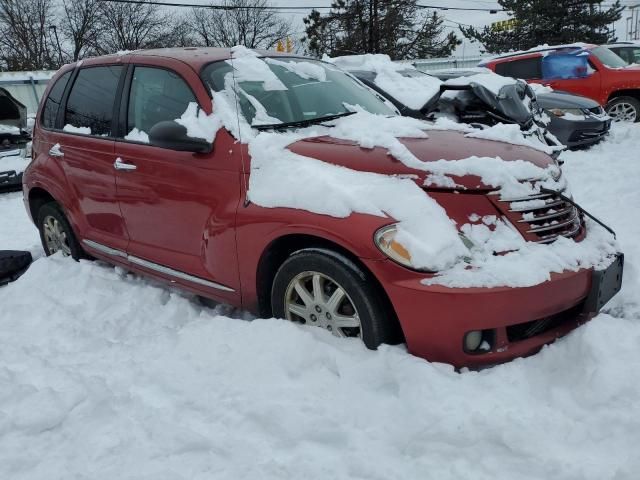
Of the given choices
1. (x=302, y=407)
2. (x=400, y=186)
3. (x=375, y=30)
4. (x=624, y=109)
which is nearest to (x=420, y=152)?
(x=400, y=186)

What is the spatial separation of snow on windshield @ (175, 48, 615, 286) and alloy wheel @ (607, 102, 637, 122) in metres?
8.80

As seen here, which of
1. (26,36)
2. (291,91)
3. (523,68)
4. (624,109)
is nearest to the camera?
(291,91)

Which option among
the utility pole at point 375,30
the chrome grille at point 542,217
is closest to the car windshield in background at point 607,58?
the chrome grille at point 542,217

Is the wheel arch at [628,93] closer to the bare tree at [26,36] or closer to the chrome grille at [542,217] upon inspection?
the chrome grille at [542,217]

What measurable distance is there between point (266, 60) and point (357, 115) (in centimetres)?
73

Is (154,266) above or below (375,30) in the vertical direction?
below

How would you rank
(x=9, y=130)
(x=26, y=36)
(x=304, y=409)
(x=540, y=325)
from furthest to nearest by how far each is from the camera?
(x=26, y=36)
(x=9, y=130)
(x=540, y=325)
(x=304, y=409)

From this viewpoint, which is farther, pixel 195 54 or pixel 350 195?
pixel 195 54

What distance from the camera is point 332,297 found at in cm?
272

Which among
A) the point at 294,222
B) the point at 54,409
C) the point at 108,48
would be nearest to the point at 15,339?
the point at 54,409

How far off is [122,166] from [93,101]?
32.7 inches

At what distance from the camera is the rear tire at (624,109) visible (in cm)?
1048

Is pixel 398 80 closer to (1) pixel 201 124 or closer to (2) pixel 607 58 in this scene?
(1) pixel 201 124

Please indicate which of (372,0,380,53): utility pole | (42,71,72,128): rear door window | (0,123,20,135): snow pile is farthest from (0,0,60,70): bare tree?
(42,71,72,128): rear door window
